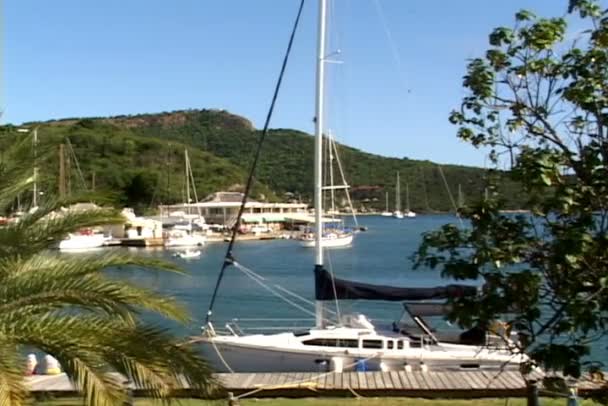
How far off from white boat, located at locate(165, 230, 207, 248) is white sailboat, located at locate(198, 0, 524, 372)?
2530 inches

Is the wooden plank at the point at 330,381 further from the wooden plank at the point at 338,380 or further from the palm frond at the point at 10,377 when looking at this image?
the palm frond at the point at 10,377

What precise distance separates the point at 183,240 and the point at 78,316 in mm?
75961

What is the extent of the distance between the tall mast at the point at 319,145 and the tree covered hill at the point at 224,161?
1841 inches

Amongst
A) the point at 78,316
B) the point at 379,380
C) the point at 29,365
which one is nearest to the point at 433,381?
the point at 379,380

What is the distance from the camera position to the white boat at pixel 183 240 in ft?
268

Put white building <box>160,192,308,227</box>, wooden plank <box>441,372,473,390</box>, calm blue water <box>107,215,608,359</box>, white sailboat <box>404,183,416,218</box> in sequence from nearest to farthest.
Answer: wooden plank <box>441,372,473,390</box> → calm blue water <box>107,215,608,359</box> → white building <box>160,192,308,227</box> → white sailboat <box>404,183,416,218</box>

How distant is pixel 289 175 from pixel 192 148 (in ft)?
59.2

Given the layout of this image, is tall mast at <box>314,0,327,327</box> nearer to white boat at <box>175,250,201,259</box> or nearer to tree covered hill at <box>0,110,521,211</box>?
tree covered hill at <box>0,110,521,211</box>

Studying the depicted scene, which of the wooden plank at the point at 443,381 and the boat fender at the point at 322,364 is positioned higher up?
the wooden plank at the point at 443,381

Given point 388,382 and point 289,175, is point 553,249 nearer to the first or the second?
point 388,382

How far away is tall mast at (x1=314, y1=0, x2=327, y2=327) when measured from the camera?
1797 centimetres

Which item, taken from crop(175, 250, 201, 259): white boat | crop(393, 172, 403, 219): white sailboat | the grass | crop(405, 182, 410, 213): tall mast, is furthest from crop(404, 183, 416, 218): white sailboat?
the grass

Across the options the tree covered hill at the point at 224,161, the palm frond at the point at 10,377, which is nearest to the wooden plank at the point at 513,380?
the palm frond at the point at 10,377

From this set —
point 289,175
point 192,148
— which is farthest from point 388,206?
point 192,148
